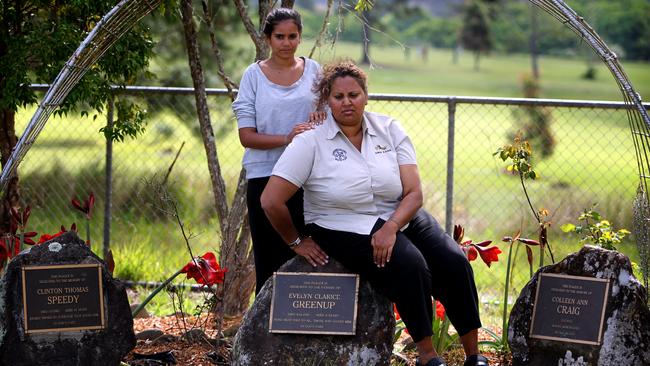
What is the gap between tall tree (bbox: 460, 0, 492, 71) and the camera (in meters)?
61.0

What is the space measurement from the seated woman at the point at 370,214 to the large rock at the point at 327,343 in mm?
124

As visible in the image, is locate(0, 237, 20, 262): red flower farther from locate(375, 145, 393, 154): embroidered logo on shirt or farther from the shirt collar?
locate(375, 145, 393, 154): embroidered logo on shirt

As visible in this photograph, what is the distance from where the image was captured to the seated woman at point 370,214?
447 cm

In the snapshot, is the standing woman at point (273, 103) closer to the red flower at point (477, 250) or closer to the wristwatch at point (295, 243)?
the wristwatch at point (295, 243)

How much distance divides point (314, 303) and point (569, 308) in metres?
1.25

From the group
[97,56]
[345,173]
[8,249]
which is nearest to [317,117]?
[345,173]

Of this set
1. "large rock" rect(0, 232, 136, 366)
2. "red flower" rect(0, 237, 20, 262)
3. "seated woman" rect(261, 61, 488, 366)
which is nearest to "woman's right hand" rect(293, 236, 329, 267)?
"seated woman" rect(261, 61, 488, 366)

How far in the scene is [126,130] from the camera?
6004mm

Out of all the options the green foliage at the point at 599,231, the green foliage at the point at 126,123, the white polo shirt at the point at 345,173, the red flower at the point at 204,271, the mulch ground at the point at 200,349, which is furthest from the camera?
the green foliage at the point at 126,123

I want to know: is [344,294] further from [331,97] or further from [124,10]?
[124,10]

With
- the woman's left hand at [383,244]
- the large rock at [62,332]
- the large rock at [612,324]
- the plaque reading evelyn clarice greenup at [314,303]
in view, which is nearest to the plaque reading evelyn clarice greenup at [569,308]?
the large rock at [612,324]

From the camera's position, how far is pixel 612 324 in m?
4.58

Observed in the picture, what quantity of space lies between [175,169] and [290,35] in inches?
246

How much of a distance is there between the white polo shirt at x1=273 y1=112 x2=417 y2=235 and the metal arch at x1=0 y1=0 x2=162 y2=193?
1.20 m
